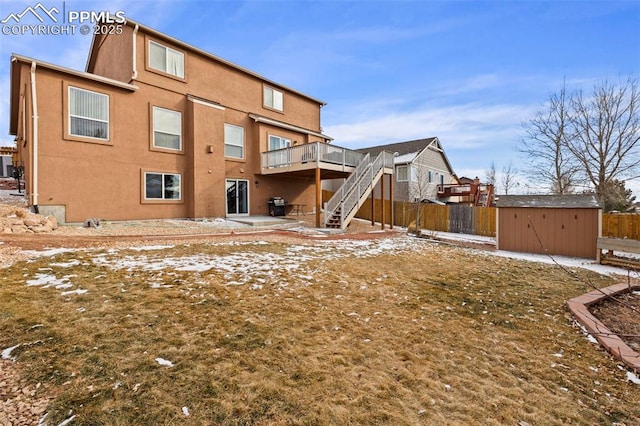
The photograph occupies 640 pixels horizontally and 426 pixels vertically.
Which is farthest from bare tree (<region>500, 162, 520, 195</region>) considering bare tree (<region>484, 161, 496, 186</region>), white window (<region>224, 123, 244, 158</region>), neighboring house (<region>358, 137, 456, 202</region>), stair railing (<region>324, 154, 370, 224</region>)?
white window (<region>224, 123, 244, 158</region>)

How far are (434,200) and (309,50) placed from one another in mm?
17978

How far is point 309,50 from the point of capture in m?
15.4

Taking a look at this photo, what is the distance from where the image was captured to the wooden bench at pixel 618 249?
7766 millimetres

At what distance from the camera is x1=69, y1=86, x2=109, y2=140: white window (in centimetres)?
1090

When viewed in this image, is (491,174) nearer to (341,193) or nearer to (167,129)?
(341,193)

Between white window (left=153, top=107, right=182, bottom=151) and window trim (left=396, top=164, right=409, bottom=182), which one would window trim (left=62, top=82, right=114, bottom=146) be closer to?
white window (left=153, top=107, right=182, bottom=151)

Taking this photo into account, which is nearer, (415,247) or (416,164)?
(415,247)

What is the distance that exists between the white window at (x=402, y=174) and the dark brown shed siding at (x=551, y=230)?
1450 cm

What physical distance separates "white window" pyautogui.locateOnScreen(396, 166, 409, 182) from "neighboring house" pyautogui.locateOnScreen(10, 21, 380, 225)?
10255 millimetres

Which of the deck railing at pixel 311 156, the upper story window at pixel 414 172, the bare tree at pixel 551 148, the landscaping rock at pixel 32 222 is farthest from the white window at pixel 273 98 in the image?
the bare tree at pixel 551 148

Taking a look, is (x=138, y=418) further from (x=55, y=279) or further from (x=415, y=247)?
(x=415, y=247)

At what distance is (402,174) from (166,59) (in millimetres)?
19179

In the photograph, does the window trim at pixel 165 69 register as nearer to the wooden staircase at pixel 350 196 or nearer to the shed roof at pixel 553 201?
the wooden staircase at pixel 350 196

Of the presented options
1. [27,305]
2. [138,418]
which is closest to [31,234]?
[27,305]
